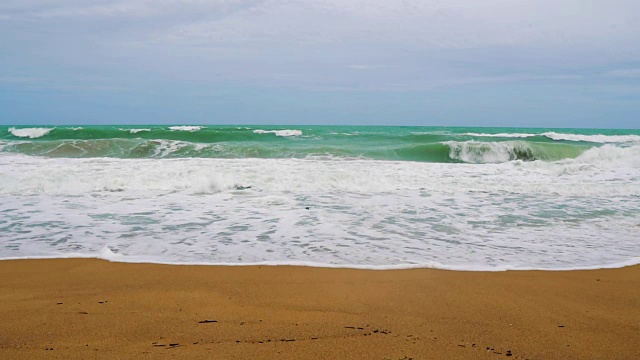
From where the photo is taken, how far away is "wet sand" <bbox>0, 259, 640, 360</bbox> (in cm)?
261

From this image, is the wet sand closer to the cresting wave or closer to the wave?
the cresting wave

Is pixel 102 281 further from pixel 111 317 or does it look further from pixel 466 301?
pixel 466 301

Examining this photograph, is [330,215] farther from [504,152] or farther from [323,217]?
[504,152]

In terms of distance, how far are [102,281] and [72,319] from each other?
2.94ft

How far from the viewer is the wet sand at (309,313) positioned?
261 centimetres

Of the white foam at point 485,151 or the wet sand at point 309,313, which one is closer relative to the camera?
the wet sand at point 309,313

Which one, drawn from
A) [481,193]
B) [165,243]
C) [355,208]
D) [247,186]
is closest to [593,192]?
[481,193]

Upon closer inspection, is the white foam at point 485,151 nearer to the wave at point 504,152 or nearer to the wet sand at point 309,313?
the wave at point 504,152

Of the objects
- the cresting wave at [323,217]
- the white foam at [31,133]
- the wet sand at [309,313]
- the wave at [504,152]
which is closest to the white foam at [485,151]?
the wave at [504,152]

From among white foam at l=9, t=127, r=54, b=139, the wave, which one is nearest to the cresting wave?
the wave

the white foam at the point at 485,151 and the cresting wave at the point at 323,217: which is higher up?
the white foam at the point at 485,151

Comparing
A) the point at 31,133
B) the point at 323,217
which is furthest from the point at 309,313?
the point at 31,133

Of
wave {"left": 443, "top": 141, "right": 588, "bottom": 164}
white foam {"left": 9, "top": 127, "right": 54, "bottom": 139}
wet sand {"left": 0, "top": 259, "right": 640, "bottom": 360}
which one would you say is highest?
white foam {"left": 9, "top": 127, "right": 54, "bottom": 139}

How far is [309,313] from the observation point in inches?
124
